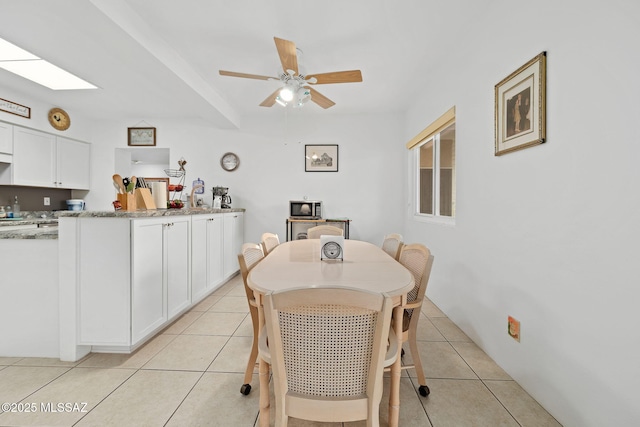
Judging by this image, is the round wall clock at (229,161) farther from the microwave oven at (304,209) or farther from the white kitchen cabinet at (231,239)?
the microwave oven at (304,209)

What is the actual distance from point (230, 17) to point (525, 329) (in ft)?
9.51

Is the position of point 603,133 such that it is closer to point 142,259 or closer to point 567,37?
point 567,37

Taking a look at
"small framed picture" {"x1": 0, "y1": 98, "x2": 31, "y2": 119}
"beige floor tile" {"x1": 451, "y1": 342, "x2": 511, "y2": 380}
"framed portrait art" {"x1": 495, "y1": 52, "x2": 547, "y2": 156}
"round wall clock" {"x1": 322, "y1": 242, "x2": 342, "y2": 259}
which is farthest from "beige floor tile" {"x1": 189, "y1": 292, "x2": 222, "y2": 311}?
"small framed picture" {"x1": 0, "y1": 98, "x2": 31, "y2": 119}

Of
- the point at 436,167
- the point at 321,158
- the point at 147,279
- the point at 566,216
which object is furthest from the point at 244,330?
the point at 321,158

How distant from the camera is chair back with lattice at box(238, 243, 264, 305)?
1.47m

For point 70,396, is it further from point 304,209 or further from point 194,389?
point 304,209

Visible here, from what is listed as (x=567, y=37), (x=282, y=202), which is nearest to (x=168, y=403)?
(x=567, y=37)

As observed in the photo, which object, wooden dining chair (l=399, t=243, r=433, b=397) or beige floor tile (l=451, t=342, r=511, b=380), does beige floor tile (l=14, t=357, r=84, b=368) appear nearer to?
wooden dining chair (l=399, t=243, r=433, b=397)

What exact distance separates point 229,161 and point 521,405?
14.0 feet

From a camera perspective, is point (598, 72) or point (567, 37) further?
point (567, 37)

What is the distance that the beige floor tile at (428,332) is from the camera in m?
2.23

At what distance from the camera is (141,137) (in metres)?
4.42

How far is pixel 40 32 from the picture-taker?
87.9 inches

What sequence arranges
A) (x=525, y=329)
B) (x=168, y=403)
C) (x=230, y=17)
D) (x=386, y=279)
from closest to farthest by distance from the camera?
(x=386, y=279) → (x=168, y=403) → (x=525, y=329) → (x=230, y=17)
